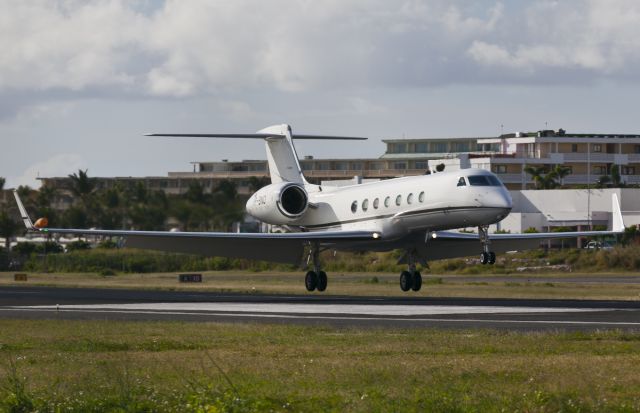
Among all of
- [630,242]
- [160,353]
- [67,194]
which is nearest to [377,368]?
[160,353]

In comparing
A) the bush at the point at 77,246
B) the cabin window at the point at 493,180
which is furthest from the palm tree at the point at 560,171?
the cabin window at the point at 493,180

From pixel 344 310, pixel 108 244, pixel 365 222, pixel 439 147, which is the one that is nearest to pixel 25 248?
pixel 108 244

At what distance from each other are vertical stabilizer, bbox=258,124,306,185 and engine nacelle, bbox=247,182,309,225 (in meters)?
2.89

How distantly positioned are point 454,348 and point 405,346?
0.85m

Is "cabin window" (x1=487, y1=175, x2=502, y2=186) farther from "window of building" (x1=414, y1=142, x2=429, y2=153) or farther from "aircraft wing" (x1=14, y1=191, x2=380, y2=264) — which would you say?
"window of building" (x1=414, y1=142, x2=429, y2=153)

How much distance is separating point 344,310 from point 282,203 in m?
12.3

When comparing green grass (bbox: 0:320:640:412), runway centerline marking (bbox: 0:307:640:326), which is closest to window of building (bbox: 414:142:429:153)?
runway centerline marking (bbox: 0:307:640:326)

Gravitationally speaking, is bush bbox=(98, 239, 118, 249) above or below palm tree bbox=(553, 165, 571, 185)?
below

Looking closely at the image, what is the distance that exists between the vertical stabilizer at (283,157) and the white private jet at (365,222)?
0.04 meters

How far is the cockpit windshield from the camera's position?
37.9 m

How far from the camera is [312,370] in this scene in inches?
A: 671

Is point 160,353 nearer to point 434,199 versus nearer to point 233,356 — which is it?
point 233,356

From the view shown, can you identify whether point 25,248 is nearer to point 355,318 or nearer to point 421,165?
point 355,318

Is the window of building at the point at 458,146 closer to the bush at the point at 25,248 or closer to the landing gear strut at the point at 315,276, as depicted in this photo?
the bush at the point at 25,248
